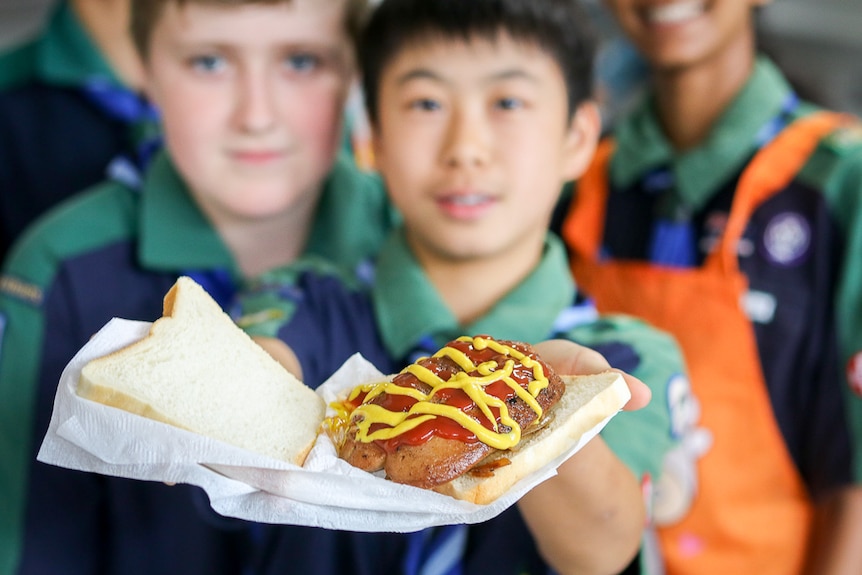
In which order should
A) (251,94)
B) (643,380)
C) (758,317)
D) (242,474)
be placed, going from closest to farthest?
(242,474)
(643,380)
(251,94)
(758,317)

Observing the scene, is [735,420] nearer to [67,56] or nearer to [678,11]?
[678,11]

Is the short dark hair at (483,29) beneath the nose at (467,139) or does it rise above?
above

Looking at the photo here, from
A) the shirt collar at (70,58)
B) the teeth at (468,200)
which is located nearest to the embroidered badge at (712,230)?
the teeth at (468,200)

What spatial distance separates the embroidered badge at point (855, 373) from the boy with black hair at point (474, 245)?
252mm

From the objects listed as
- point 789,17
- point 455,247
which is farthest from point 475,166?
point 789,17

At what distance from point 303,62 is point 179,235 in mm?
260

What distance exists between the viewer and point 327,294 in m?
0.99

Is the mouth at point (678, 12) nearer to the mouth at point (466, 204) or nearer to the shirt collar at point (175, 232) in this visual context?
the mouth at point (466, 204)

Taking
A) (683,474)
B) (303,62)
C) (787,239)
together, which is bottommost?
(683,474)

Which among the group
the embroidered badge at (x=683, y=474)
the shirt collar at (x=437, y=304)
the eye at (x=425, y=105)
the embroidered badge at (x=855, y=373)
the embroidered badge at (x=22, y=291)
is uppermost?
the eye at (x=425, y=105)

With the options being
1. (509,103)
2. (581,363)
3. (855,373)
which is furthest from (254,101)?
(855,373)

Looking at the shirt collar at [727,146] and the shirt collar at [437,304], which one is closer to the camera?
the shirt collar at [437,304]

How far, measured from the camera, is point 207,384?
67 cm

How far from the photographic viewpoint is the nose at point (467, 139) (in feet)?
2.91
